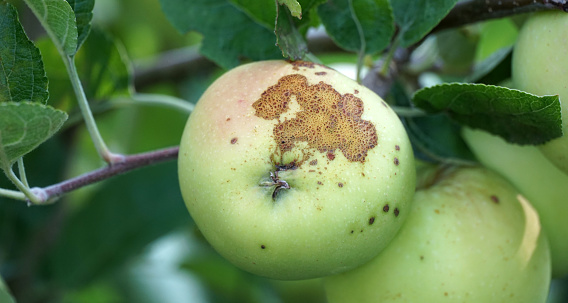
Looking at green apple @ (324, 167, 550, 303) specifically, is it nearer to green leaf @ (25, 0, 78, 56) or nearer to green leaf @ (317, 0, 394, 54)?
green leaf @ (317, 0, 394, 54)

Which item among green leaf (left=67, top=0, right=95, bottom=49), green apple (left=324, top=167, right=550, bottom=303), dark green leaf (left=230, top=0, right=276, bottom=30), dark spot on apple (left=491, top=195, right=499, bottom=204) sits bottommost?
green apple (left=324, top=167, right=550, bottom=303)

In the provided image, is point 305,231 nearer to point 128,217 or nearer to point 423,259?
point 423,259

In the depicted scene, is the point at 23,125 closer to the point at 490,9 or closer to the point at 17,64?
the point at 17,64

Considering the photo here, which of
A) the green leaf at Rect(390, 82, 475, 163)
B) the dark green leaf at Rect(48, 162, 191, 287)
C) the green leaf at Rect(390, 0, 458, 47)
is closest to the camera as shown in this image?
the green leaf at Rect(390, 0, 458, 47)

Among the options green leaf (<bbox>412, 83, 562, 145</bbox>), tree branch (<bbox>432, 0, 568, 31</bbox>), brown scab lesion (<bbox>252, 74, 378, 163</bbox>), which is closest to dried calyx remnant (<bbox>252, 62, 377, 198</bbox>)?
brown scab lesion (<bbox>252, 74, 378, 163</bbox>)

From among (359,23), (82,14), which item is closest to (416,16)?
(359,23)

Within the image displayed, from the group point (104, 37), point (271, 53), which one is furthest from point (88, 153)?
point (271, 53)

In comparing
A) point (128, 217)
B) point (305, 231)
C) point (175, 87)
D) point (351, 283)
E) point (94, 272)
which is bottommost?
point (94, 272)
